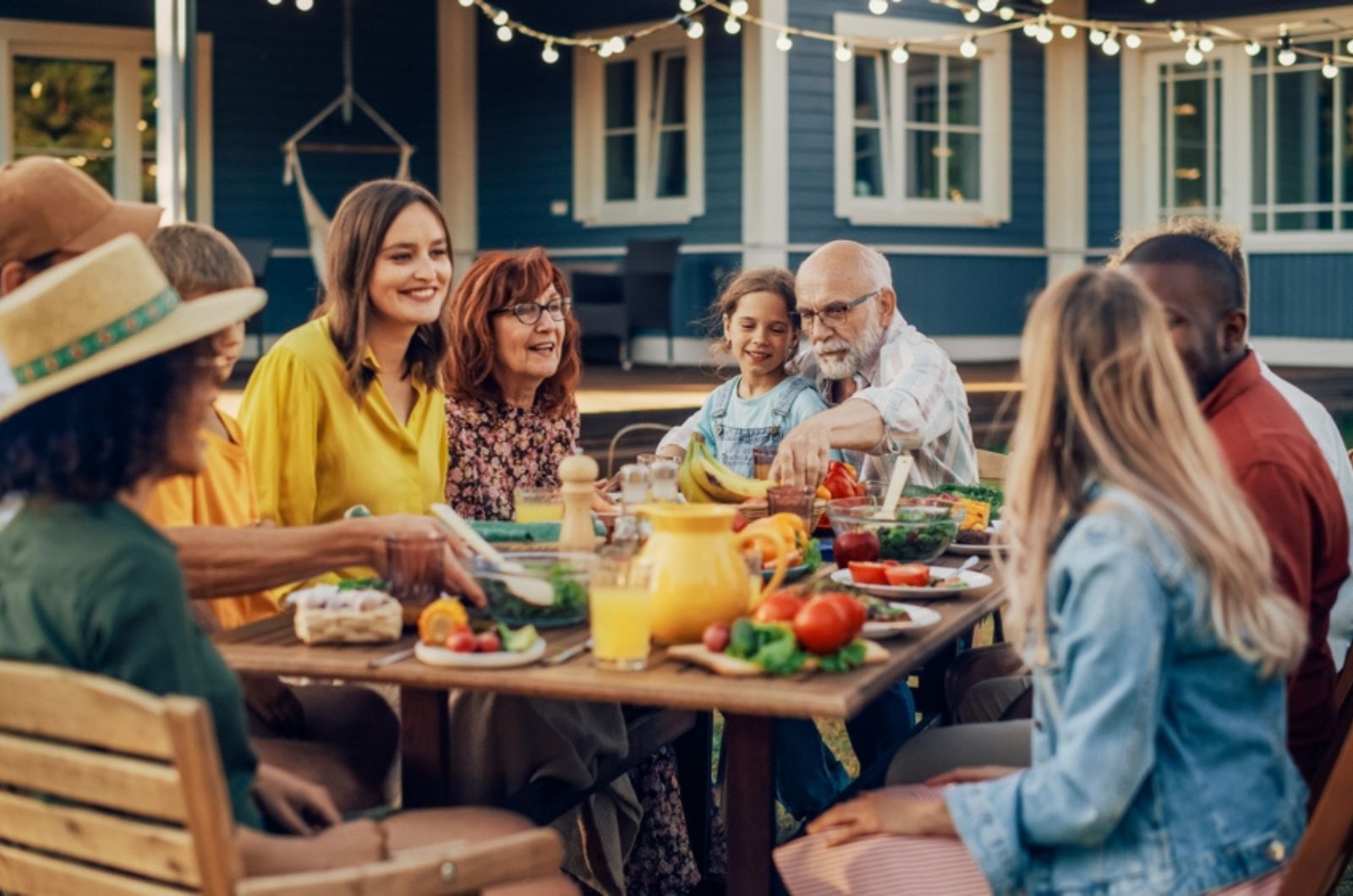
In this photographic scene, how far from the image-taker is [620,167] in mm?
14938

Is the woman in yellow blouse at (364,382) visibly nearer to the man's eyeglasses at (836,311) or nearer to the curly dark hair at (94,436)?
the man's eyeglasses at (836,311)

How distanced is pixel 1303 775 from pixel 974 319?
12.3 m

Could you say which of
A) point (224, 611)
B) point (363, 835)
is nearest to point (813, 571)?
point (224, 611)

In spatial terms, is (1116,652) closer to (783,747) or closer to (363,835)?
(363,835)

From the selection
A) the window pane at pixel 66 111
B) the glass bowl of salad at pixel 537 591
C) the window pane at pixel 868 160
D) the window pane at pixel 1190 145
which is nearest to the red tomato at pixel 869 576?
the glass bowl of salad at pixel 537 591

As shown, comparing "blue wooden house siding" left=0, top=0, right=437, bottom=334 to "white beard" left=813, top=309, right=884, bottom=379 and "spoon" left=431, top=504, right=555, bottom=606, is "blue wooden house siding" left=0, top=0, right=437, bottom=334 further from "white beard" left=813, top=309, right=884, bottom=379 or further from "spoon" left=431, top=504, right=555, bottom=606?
"spoon" left=431, top=504, right=555, bottom=606

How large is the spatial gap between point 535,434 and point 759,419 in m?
0.68

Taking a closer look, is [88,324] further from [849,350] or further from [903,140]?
[903,140]

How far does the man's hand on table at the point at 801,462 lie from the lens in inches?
143

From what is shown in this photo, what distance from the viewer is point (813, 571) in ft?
10.3

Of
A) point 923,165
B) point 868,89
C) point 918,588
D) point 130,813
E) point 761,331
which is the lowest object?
point 130,813

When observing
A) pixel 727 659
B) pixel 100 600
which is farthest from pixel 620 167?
pixel 100 600

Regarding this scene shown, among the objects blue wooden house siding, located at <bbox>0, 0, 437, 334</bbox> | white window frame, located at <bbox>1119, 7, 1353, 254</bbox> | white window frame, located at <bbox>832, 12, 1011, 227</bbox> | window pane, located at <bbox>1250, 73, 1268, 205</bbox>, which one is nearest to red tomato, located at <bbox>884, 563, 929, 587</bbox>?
white window frame, located at <bbox>832, 12, 1011, 227</bbox>

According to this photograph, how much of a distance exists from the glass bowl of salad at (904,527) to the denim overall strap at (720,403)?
3.98ft
